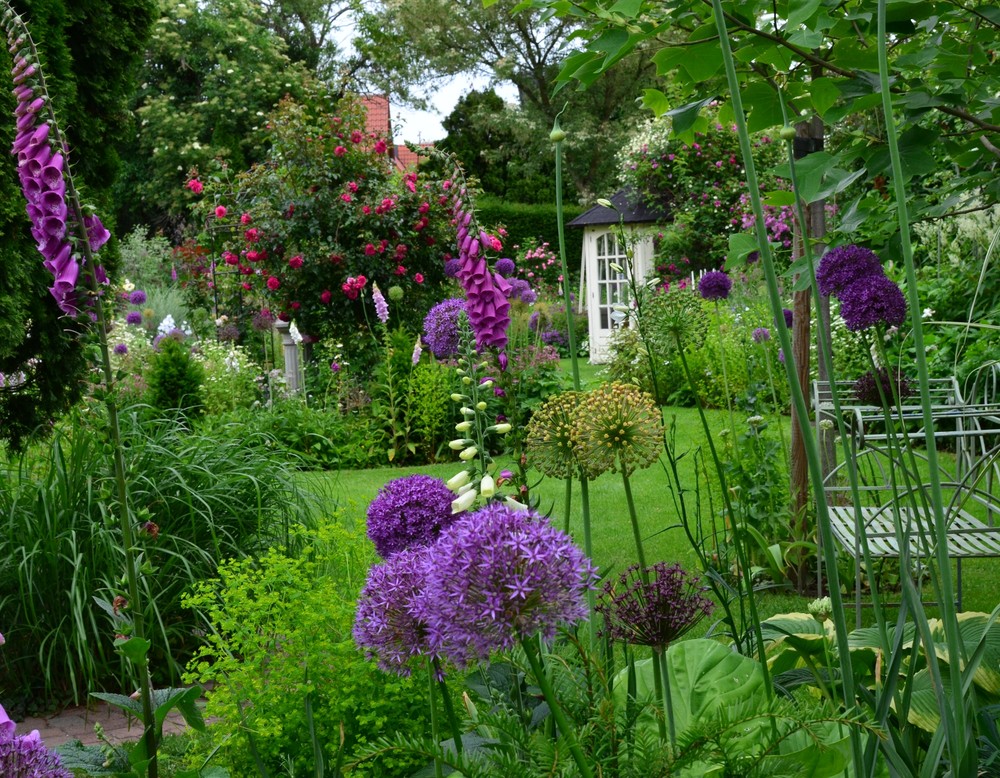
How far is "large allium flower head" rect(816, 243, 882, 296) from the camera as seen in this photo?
1.74 metres

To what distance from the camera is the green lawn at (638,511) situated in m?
3.94

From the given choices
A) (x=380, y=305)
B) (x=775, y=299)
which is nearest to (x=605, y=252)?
(x=380, y=305)

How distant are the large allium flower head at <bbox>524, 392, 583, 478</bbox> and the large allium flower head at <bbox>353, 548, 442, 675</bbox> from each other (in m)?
0.46

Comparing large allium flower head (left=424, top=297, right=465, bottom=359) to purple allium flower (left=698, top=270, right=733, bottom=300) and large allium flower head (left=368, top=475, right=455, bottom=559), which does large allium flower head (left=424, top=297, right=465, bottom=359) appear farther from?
purple allium flower (left=698, top=270, right=733, bottom=300)

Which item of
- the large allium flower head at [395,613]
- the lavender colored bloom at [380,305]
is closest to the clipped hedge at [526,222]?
the lavender colored bloom at [380,305]

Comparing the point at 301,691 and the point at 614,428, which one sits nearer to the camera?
the point at 614,428

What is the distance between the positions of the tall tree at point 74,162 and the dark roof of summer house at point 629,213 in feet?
31.6

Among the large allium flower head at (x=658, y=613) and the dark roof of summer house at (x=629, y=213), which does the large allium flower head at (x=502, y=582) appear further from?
the dark roof of summer house at (x=629, y=213)

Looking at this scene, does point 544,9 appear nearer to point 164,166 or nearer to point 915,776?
point 915,776

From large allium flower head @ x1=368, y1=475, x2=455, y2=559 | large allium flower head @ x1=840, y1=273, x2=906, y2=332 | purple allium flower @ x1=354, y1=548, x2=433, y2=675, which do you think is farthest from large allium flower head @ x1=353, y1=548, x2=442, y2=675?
large allium flower head @ x1=840, y1=273, x2=906, y2=332

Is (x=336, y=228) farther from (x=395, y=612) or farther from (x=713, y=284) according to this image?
(x=395, y=612)

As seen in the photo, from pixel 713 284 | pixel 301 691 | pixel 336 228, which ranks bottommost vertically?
pixel 301 691

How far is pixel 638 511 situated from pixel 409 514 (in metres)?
4.12

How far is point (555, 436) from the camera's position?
5.44ft
